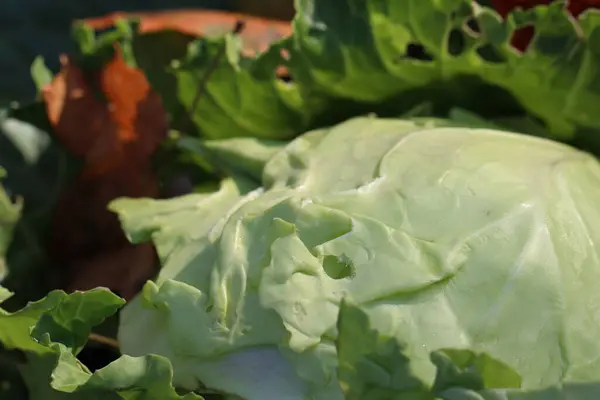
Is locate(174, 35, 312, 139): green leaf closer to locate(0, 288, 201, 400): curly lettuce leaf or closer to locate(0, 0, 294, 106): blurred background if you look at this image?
locate(0, 288, 201, 400): curly lettuce leaf

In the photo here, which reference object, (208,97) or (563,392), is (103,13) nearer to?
(208,97)

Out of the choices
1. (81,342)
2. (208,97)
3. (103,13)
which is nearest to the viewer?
(81,342)

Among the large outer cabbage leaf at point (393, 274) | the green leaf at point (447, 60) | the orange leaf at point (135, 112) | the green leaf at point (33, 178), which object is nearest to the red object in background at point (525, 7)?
the green leaf at point (447, 60)

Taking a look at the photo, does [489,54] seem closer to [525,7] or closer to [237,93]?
[525,7]

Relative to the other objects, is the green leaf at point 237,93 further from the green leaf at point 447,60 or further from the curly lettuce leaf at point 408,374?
the curly lettuce leaf at point 408,374

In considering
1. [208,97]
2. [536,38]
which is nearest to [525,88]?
[536,38]

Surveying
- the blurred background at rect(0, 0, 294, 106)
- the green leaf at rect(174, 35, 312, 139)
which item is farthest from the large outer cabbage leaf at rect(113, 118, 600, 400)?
the blurred background at rect(0, 0, 294, 106)
